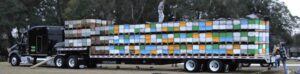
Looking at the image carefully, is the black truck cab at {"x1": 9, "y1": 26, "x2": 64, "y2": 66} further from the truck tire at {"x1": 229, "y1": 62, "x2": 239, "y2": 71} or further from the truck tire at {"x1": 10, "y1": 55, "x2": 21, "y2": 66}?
the truck tire at {"x1": 229, "y1": 62, "x2": 239, "y2": 71}

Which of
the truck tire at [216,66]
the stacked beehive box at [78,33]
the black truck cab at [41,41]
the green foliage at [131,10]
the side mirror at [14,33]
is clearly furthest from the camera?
the side mirror at [14,33]

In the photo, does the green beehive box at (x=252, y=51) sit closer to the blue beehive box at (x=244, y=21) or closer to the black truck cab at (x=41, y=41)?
the blue beehive box at (x=244, y=21)

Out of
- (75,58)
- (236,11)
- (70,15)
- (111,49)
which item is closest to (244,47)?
(111,49)

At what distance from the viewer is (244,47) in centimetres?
2164

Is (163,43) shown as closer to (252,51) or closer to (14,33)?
(252,51)

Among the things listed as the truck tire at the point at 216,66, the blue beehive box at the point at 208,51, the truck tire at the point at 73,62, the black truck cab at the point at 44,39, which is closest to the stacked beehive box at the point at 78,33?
the truck tire at the point at 73,62

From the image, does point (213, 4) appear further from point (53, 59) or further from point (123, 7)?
point (53, 59)

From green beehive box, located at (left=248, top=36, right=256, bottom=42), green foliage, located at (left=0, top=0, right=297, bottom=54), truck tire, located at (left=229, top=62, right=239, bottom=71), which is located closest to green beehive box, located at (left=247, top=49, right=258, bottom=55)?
green beehive box, located at (left=248, top=36, right=256, bottom=42)

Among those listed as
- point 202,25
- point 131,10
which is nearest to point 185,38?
point 202,25

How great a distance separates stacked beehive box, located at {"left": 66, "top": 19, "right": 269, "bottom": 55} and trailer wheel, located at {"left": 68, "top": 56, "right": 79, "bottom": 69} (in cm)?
151

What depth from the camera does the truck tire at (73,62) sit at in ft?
92.7

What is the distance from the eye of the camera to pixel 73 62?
93.4 feet

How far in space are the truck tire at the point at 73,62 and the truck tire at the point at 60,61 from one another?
Result: 0.39m

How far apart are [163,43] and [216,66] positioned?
2999mm
